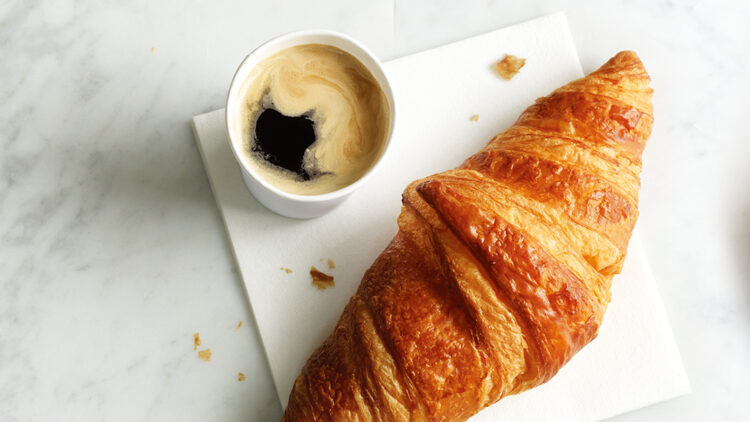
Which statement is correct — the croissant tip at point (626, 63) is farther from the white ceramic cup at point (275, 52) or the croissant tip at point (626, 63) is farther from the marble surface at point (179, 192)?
the white ceramic cup at point (275, 52)

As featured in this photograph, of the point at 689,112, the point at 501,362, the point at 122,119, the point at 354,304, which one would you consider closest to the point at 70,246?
the point at 122,119

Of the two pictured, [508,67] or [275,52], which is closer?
[275,52]

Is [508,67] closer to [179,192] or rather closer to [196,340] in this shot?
[179,192]

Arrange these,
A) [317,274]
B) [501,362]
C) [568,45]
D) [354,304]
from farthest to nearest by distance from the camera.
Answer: [568,45], [317,274], [354,304], [501,362]

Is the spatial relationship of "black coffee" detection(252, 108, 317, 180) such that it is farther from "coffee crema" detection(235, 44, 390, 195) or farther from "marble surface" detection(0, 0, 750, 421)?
"marble surface" detection(0, 0, 750, 421)

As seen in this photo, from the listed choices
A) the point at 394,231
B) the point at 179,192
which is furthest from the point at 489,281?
the point at 179,192

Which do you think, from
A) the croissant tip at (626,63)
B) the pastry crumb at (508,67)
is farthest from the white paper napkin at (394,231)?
the croissant tip at (626,63)

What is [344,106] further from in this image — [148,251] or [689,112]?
[689,112]
